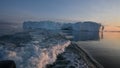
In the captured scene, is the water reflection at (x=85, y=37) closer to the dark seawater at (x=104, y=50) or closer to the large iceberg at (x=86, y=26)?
the dark seawater at (x=104, y=50)

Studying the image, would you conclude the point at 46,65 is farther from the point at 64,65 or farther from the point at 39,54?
the point at 64,65

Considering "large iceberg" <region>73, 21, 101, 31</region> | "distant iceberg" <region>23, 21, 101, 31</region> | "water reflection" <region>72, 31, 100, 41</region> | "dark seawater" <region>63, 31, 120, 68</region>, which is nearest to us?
"dark seawater" <region>63, 31, 120, 68</region>

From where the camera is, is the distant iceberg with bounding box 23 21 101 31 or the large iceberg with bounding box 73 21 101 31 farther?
the large iceberg with bounding box 73 21 101 31

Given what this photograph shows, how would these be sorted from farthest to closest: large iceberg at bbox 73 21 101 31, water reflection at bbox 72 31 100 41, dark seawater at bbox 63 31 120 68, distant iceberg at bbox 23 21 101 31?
large iceberg at bbox 73 21 101 31 → distant iceberg at bbox 23 21 101 31 → water reflection at bbox 72 31 100 41 → dark seawater at bbox 63 31 120 68

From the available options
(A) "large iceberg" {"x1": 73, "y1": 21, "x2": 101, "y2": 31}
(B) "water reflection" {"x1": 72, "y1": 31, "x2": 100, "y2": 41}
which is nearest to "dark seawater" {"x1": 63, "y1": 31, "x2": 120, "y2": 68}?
(B) "water reflection" {"x1": 72, "y1": 31, "x2": 100, "y2": 41}

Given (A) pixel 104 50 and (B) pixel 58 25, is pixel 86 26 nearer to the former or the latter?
(B) pixel 58 25

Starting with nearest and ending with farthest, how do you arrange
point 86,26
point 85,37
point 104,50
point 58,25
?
1. point 104,50
2. point 85,37
3. point 86,26
4. point 58,25

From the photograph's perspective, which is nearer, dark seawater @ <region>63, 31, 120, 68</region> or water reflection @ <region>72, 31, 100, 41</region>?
dark seawater @ <region>63, 31, 120, 68</region>

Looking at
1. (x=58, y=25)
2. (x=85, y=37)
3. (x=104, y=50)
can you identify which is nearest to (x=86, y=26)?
(x=58, y=25)

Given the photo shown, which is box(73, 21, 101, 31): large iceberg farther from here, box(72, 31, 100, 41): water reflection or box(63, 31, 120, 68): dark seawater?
box(63, 31, 120, 68): dark seawater

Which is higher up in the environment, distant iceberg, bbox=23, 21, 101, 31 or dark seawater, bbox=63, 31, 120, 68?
dark seawater, bbox=63, 31, 120, 68

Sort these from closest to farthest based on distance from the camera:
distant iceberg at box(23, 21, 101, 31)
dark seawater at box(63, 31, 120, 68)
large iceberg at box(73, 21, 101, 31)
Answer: dark seawater at box(63, 31, 120, 68) → distant iceberg at box(23, 21, 101, 31) → large iceberg at box(73, 21, 101, 31)

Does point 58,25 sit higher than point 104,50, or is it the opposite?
point 104,50

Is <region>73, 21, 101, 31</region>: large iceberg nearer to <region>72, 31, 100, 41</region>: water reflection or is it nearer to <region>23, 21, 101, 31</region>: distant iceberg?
<region>23, 21, 101, 31</region>: distant iceberg
